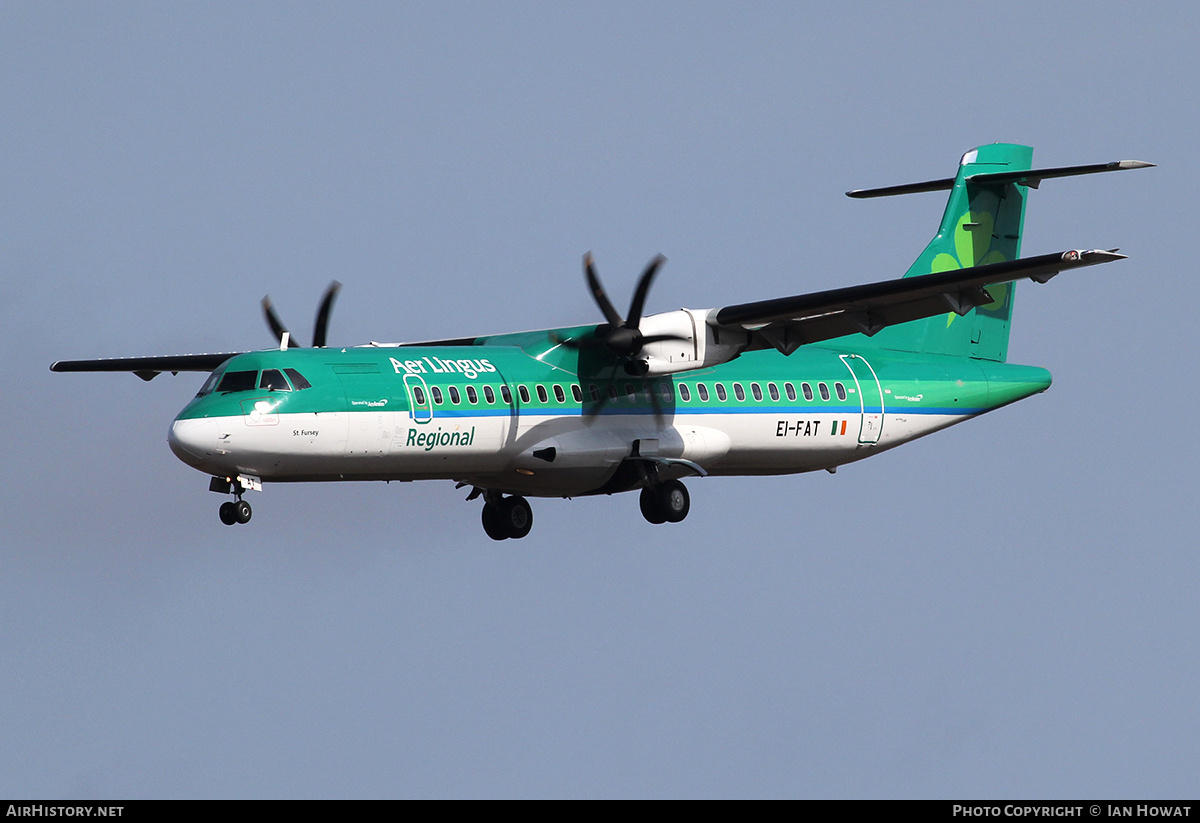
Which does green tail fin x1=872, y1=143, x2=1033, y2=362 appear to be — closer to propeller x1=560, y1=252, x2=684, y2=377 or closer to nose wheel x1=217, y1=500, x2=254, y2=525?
propeller x1=560, y1=252, x2=684, y2=377

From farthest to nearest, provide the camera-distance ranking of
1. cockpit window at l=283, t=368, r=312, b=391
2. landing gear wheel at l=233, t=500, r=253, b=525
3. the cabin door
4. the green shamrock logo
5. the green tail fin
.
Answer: the green shamrock logo
the green tail fin
the cabin door
cockpit window at l=283, t=368, r=312, b=391
landing gear wheel at l=233, t=500, r=253, b=525

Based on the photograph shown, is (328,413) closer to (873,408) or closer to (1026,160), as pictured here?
(873,408)

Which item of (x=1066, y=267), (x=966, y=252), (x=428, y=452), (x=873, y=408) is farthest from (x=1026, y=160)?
(x=428, y=452)

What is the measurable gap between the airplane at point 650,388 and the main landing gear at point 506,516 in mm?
36

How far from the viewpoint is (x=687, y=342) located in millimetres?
27953

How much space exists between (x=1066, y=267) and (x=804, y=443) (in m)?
6.24

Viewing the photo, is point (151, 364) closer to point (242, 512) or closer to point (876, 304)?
point (242, 512)

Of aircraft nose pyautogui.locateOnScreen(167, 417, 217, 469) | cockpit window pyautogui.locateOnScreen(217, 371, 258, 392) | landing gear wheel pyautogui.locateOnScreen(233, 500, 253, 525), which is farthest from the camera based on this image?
cockpit window pyautogui.locateOnScreen(217, 371, 258, 392)

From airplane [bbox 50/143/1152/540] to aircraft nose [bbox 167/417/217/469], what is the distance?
3cm

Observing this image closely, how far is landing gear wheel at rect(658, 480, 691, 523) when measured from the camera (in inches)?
1128

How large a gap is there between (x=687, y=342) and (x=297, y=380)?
6.12 meters

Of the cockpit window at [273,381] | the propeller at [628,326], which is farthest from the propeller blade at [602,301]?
the cockpit window at [273,381]

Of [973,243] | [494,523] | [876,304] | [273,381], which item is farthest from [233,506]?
[973,243]

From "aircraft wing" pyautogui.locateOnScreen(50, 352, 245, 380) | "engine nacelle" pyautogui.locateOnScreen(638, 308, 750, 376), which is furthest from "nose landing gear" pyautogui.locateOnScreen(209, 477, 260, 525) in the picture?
"engine nacelle" pyautogui.locateOnScreen(638, 308, 750, 376)
